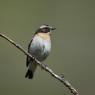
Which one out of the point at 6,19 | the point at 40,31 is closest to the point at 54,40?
the point at 6,19

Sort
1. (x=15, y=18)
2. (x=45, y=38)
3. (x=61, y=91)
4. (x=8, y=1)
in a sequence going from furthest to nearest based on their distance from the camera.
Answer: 1. (x=8, y=1)
2. (x=15, y=18)
3. (x=61, y=91)
4. (x=45, y=38)

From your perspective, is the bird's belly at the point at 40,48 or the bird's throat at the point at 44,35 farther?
the bird's throat at the point at 44,35

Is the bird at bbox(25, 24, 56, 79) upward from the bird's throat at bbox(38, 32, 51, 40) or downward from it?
downward

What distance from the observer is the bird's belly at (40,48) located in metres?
5.55

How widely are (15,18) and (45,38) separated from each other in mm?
6813

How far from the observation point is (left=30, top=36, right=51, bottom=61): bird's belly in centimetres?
555

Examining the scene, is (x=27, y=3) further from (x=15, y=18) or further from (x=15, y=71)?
(x=15, y=71)

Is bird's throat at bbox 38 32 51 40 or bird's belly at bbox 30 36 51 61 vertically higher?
bird's throat at bbox 38 32 51 40

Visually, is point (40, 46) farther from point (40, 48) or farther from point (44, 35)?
point (44, 35)

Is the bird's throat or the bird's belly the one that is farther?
the bird's throat

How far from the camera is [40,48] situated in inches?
218

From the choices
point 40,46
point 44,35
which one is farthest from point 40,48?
point 44,35

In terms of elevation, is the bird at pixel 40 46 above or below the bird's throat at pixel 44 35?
below

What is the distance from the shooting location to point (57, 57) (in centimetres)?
1112
